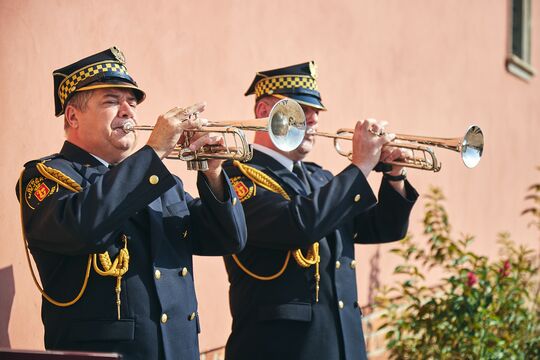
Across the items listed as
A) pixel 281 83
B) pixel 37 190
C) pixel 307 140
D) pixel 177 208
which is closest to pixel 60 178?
pixel 37 190

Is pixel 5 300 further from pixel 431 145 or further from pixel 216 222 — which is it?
pixel 431 145

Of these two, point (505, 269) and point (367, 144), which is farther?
point (505, 269)

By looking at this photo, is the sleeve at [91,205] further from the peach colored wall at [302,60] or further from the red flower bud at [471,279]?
the red flower bud at [471,279]

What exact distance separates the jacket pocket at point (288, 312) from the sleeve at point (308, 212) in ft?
0.79

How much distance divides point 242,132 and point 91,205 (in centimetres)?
67

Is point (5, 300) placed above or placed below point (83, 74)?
below

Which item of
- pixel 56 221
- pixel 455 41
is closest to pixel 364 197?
pixel 56 221

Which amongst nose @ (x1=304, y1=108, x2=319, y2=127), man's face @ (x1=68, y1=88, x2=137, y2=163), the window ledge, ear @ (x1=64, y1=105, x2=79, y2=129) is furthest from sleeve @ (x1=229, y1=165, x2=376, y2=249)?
the window ledge

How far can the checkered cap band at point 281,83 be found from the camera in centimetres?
426

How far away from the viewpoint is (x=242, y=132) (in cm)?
340

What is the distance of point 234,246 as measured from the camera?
3.40 m

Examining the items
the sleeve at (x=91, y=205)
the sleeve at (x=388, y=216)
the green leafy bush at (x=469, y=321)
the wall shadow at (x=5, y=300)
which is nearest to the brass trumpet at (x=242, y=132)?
the sleeve at (x=91, y=205)

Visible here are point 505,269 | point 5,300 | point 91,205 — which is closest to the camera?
point 91,205

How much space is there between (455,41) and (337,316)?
4882 millimetres
